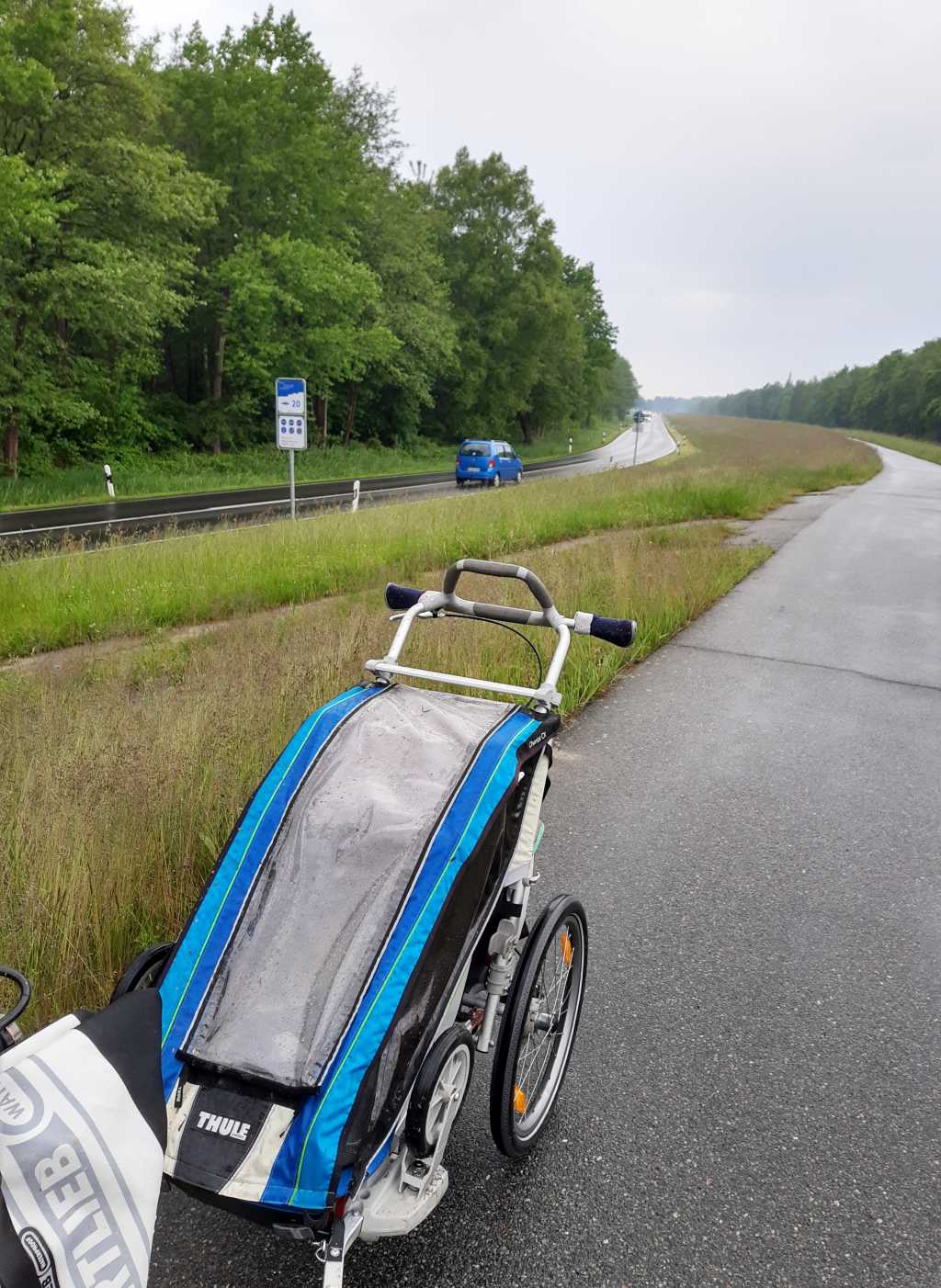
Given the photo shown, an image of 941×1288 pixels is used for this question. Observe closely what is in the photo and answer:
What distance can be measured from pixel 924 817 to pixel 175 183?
22.0 m

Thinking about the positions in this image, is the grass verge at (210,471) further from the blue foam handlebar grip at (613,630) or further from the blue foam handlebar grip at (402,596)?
the blue foam handlebar grip at (613,630)

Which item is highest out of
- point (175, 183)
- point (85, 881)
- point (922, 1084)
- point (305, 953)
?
point (175, 183)

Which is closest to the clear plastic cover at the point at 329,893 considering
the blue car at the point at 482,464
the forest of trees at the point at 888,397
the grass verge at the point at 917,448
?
the blue car at the point at 482,464

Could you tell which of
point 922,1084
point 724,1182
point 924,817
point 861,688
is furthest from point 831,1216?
point 861,688

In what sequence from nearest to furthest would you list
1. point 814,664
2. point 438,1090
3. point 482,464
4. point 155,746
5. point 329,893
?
point 438,1090, point 329,893, point 155,746, point 814,664, point 482,464

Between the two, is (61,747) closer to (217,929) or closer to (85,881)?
(85,881)

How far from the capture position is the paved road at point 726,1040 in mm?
2008

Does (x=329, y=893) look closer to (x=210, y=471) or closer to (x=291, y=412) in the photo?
(x=291, y=412)

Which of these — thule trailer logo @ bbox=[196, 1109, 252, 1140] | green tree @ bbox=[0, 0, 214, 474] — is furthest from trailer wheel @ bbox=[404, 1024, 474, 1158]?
green tree @ bbox=[0, 0, 214, 474]

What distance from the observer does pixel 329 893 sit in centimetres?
184

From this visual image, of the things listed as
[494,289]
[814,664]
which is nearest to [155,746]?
[814,664]

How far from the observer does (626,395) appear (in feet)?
485

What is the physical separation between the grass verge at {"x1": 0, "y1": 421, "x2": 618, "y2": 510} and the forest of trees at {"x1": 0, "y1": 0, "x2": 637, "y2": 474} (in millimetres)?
883

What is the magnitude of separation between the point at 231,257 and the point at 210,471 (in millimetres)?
6887
